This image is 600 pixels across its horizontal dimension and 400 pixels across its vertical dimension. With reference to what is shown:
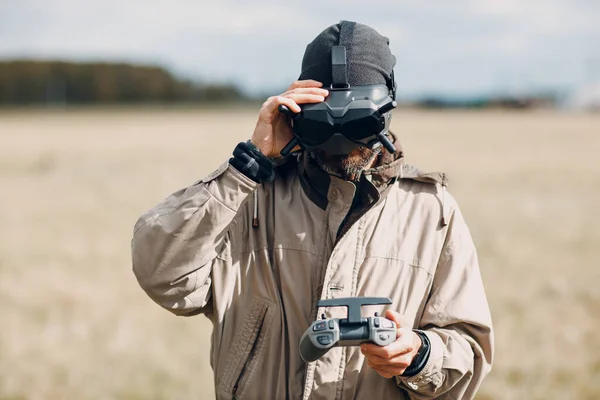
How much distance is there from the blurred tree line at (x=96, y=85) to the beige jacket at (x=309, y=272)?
83.5 meters

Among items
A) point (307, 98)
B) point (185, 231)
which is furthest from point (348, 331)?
point (307, 98)

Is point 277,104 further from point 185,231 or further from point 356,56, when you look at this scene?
point 185,231

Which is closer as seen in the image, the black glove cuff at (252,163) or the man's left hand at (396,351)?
the man's left hand at (396,351)

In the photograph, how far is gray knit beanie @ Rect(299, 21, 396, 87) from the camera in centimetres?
267

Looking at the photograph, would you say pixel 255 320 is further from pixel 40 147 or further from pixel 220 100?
pixel 220 100

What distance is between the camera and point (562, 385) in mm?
6336

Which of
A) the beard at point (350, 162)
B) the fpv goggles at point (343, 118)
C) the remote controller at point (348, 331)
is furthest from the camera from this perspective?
the beard at point (350, 162)

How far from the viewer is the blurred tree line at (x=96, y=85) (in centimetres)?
8244

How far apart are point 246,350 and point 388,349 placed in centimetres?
59

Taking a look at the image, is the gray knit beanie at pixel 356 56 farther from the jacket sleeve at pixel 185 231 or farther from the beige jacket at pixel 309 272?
the jacket sleeve at pixel 185 231

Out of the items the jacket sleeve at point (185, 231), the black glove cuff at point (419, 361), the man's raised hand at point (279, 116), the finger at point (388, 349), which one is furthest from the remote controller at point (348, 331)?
the man's raised hand at point (279, 116)

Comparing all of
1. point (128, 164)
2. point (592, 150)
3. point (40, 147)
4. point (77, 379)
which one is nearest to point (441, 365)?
point (77, 379)

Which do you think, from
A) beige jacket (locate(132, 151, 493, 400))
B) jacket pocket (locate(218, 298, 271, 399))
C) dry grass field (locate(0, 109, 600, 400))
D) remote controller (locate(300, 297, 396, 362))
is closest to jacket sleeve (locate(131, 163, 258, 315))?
beige jacket (locate(132, 151, 493, 400))

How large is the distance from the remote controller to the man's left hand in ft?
0.17
